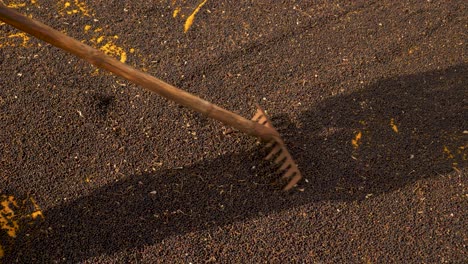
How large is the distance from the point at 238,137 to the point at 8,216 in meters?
1.41

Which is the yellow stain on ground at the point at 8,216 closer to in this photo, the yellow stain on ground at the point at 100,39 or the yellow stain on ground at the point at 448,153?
the yellow stain on ground at the point at 100,39

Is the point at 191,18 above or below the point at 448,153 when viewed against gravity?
above

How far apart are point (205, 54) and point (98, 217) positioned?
4.93 ft

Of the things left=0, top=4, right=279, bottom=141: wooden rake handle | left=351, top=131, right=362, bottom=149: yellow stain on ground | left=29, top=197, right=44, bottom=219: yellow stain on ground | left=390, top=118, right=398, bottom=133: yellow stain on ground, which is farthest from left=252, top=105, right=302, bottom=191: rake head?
left=29, top=197, right=44, bottom=219: yellow stain on ground

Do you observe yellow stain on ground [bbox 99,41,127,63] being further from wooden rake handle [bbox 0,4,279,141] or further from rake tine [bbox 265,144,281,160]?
rake tine [bbox 265,144,281,160]

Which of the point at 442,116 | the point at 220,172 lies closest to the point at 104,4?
the point at 220,172

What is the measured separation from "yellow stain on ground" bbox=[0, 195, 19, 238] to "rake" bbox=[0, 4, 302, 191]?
3.15 ft

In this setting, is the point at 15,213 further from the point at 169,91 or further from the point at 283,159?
the point at 283,159

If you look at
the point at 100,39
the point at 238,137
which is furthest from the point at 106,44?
the point at 238,137

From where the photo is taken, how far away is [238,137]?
3.56 m

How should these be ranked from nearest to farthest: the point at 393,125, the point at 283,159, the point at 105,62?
the point at 105,62 < the point at 283,159 < the point at 393,125

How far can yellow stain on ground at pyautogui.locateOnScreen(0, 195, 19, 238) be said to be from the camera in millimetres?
3000

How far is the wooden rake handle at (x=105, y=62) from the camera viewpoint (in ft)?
8.74

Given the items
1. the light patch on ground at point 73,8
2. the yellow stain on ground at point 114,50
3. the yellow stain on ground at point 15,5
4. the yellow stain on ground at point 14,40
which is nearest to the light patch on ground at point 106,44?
the yellow stain on ground at point 114,50
